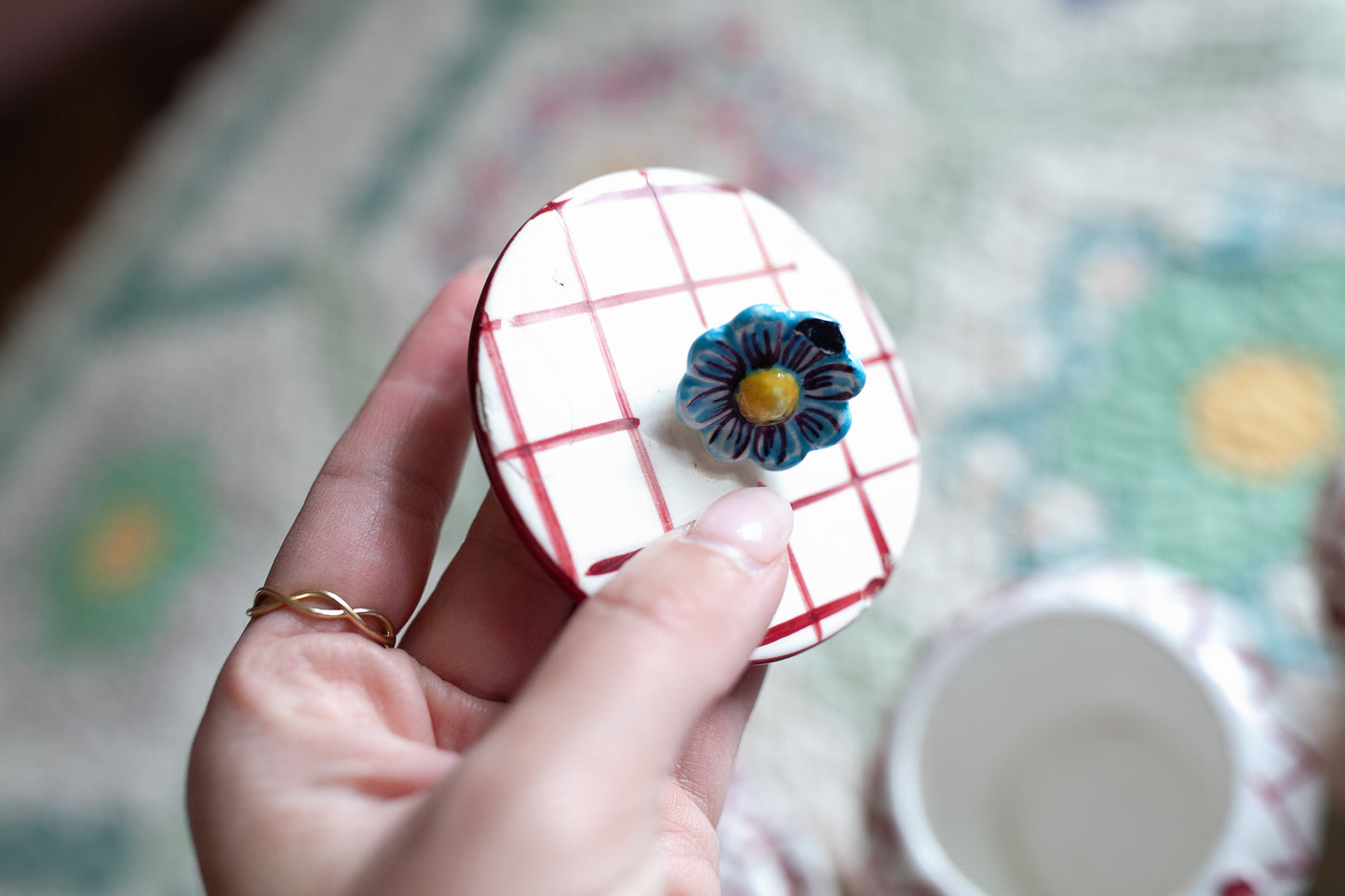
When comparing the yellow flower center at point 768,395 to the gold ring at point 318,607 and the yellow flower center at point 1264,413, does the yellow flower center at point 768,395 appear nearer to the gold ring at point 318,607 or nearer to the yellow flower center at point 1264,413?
the gold ring at point 318,607

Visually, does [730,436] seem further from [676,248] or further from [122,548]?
[122,548]

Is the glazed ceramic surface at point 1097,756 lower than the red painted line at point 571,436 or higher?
lower

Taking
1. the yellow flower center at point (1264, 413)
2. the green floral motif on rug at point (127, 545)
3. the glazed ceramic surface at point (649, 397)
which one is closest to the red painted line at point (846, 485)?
the glazed ceramic surface at point (649, 397)

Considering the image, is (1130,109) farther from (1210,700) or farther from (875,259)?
(1210,700)

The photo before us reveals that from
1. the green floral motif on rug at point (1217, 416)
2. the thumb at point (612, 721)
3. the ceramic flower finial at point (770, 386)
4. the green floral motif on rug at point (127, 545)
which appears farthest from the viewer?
the green floral motif on rug at point (127, 545)

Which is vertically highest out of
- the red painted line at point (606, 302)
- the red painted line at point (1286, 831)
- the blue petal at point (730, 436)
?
the red painted line at point (606, 302)

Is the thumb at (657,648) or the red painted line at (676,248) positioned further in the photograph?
the red painted line at (676,248)

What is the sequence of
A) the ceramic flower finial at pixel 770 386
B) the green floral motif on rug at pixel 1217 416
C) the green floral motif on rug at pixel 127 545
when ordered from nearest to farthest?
the ceramic flower finial at pixel 770 386 < the green floral motif on rug at pixel 1217 416 < the green floral motif on rug at pixel 127 545

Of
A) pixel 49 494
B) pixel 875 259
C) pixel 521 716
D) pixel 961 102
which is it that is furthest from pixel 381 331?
→ pixel 521 716

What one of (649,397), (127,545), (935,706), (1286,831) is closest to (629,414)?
(649,397)
